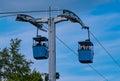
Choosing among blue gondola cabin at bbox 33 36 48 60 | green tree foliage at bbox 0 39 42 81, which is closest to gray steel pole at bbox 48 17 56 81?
blue gondola cabin at bbox 33 36 48 60

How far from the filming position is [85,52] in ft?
97.6

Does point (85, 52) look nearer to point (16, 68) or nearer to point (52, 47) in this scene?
point (52, 47)

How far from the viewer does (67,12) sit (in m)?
29.3

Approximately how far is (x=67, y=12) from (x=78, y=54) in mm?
2134

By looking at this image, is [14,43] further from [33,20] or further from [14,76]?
[33,20]

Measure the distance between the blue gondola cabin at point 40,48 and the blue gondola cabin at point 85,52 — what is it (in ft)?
5.57

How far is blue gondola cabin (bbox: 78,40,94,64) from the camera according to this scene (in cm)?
2966

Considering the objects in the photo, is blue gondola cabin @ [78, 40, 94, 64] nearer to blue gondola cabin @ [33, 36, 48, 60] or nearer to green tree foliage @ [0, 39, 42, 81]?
blue gondola cabin @ [33, 36, 48, 60]

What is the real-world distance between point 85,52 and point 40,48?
216 cm

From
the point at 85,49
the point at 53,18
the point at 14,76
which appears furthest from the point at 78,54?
the point at 14,76

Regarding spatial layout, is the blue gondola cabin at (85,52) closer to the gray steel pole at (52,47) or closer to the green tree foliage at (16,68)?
the gray steel pole at (52,47)

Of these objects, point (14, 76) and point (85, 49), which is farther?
point (14, 76)

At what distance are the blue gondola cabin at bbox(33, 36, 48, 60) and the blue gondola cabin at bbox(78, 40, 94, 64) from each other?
66.8 inches

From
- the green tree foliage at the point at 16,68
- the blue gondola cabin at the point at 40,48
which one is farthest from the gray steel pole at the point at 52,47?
the green tree foliage at the point at 16,68
